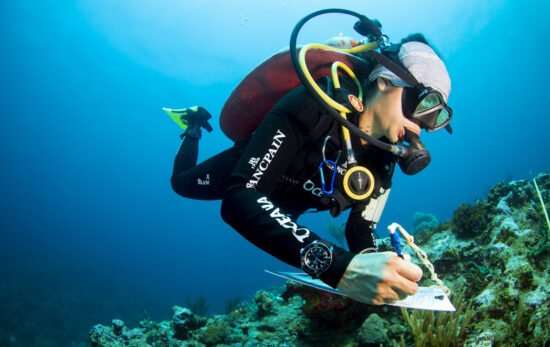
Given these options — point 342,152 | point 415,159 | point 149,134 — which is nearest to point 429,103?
point 415,159

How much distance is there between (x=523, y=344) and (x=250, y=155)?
8.69ft

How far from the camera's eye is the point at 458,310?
7.30 ft

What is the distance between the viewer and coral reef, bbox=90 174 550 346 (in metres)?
2.26

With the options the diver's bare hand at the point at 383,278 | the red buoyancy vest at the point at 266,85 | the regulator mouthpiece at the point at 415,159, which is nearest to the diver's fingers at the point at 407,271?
the diver's bare hand at the point at 383,278

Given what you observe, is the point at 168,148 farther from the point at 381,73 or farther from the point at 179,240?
the point at 381,73

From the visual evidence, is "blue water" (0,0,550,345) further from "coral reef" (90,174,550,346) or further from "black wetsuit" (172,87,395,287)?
"black wetsuit" (172,87,395,287)

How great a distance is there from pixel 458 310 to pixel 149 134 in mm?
110271

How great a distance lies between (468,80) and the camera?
7631 centimetres

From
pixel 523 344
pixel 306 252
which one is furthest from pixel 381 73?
pixel 523 344

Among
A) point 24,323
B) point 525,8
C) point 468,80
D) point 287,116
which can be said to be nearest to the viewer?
point 287,116

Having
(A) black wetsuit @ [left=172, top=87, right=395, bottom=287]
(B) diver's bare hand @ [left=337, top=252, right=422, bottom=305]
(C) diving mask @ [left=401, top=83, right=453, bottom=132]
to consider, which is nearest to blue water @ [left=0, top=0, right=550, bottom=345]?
(A) black wetsuit @ [left=172, top=87, right=395, bottom=287]

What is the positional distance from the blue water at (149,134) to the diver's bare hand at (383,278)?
21.1 m

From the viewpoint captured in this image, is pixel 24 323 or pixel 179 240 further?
pixel 179 240

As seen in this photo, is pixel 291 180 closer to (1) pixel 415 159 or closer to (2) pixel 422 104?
Result: (1) pixel 415 159
